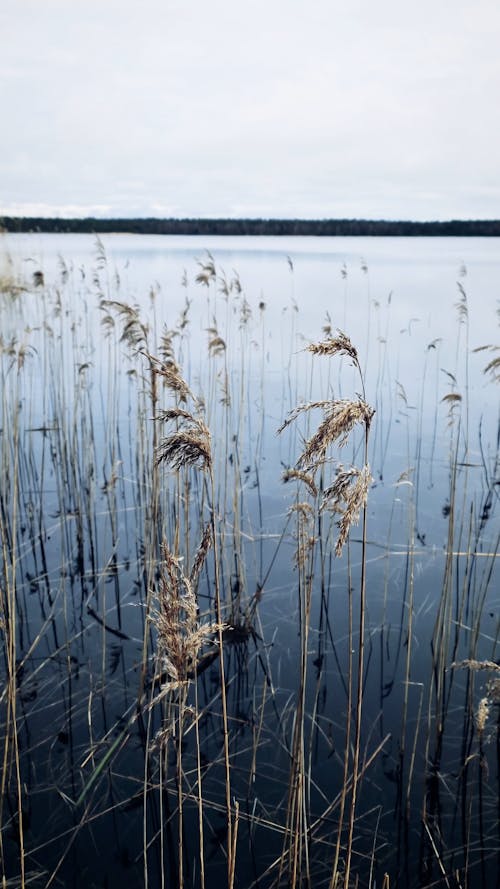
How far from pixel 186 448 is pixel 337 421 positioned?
16.3 inches

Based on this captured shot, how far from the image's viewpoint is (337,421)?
5.36ft

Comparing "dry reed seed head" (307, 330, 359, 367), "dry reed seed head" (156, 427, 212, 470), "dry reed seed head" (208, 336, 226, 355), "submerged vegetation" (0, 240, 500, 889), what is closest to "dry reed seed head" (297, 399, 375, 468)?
"submerged vegetation" (0, 240, 500, 889)

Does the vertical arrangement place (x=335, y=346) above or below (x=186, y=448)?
above

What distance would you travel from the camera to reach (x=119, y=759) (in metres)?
3.04

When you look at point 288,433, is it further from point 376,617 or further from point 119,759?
point 119,759

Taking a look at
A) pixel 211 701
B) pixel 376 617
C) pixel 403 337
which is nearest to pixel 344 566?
pixel 376 617

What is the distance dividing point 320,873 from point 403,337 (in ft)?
43.6

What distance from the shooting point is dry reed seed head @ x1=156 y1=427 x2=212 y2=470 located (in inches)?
66.0

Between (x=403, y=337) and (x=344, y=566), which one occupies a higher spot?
(x=403, y=337)

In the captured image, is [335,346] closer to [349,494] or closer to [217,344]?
[349,494]

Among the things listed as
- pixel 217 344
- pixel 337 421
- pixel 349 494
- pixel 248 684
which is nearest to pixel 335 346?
pixel 337 421

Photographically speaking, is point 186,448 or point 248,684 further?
point 248,684

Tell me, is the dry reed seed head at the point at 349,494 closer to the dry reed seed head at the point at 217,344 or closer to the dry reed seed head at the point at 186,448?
the dry reed seed head at the point at 186,448

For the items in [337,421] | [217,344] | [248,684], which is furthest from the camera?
[217,344]
